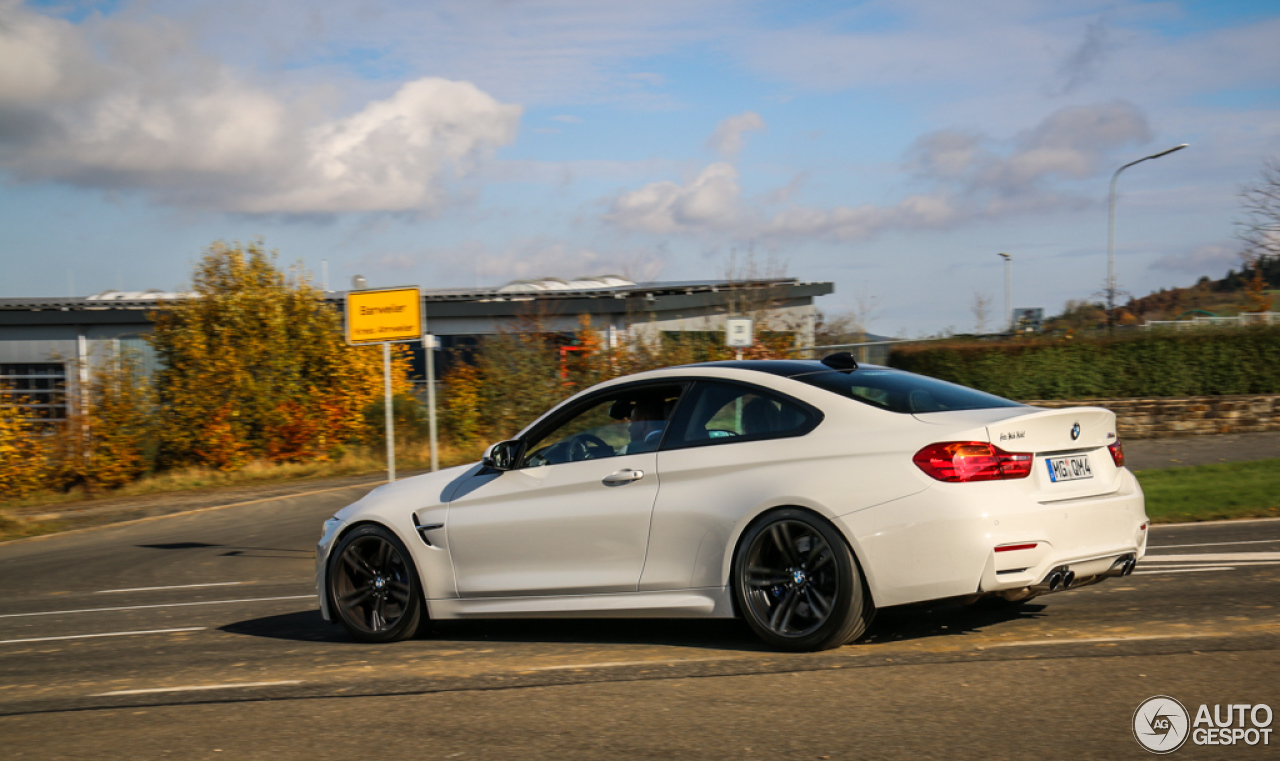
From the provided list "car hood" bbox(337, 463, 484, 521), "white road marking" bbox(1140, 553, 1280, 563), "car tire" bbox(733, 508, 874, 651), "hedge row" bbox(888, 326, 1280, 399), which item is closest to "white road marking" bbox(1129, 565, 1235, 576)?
"white road marking" bbox(1140, 553, 1280, 563)

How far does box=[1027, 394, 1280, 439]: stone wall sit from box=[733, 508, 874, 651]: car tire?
786 inches

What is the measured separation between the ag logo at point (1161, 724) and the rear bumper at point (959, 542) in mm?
895

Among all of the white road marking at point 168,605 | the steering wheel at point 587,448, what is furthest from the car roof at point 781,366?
the white road marking at point 168,605

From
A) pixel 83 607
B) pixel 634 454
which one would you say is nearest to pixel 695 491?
pixel 634 454

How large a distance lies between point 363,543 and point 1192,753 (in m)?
4.68

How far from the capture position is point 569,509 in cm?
623

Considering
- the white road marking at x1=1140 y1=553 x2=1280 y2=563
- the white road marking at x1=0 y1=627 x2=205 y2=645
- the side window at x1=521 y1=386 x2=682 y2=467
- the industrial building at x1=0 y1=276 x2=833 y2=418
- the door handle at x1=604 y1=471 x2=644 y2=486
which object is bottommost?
the white road marking at x1=0 y1=627 x2=205 y2=645

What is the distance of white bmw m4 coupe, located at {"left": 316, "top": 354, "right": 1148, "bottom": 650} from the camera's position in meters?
5.25

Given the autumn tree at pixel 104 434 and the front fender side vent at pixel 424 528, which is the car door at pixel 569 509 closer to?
the front fender side vent at pixel 424 528

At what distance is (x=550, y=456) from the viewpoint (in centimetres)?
646

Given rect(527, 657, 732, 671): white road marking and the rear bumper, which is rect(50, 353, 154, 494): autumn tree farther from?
the rear bumper

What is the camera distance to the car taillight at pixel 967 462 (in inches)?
206

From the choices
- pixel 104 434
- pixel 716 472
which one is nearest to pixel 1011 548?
pixel 716 472

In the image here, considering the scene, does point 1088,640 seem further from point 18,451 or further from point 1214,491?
point 18,451
